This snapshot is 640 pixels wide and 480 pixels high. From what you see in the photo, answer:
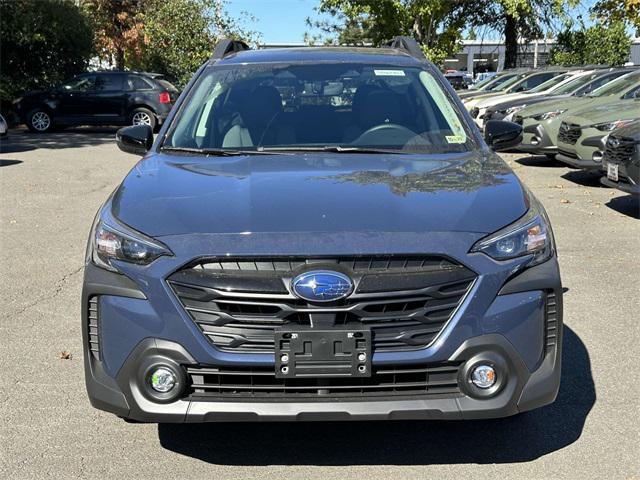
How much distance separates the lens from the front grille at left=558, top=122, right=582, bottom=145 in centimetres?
1206

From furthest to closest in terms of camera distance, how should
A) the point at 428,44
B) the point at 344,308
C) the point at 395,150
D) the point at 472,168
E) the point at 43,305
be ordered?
the point at 428,44
the point at 43,305
the point at 395,150
the point at 472,168
the point at 344,308

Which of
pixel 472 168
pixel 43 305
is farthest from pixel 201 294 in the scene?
pixel 43 305

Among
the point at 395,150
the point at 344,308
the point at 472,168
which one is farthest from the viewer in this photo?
the point at 395,150

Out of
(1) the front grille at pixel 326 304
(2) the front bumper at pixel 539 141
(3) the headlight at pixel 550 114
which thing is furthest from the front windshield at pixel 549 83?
(1) the front grille at pixel 326 304

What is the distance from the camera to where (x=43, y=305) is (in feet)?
19.8

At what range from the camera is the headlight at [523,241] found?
10.5 ft

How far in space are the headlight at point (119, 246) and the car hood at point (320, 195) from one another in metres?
0.05

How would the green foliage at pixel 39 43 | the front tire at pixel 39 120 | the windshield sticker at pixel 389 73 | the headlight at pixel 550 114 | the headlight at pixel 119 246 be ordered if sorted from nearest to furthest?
the headlight at pixel 119 246 < the windshield sticker at pixel 389 73 < the headlight at pixel 550 114 < the front tire at pixel 39 120 < the green foliage at pixel 39 43

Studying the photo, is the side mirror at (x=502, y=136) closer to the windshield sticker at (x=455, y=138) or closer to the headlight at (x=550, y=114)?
the windshield sticker at (x=455, y=138)

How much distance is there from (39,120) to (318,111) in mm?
19380

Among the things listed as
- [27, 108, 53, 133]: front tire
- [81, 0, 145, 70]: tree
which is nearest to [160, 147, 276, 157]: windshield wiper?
[27, 108, 53, 133]: front tire

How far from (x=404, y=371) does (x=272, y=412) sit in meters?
0.51

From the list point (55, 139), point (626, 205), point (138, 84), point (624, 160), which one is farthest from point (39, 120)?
point (624, 160)

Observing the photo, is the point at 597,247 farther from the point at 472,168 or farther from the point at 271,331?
the point at 271,331
